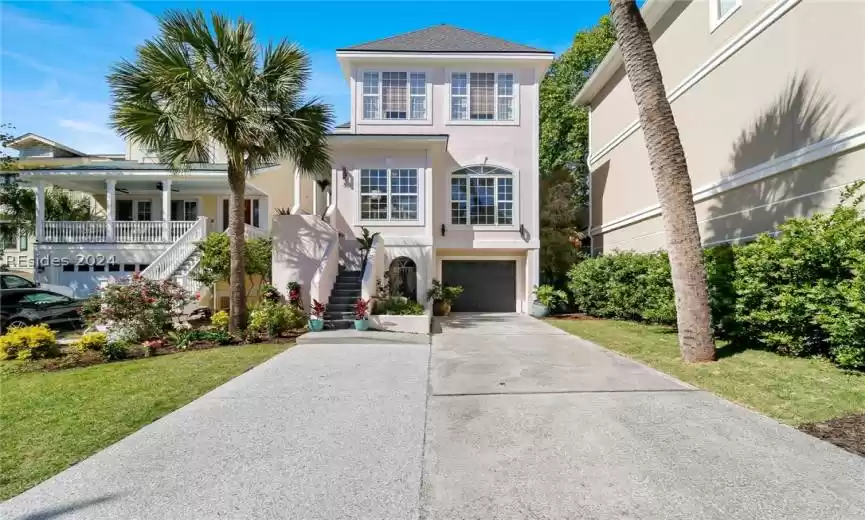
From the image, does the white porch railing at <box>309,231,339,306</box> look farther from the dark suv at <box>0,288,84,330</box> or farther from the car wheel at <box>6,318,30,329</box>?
the car wheel at <box>6,318,30,329</box>

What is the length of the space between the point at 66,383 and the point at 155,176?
499 inches

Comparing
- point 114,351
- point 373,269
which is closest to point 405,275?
point 373,269

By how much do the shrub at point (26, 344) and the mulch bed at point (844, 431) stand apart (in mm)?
12284

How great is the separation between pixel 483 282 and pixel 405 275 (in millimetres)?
3796

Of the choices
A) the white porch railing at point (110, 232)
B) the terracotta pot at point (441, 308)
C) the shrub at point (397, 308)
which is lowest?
the terracotta pot at point (441, 308)

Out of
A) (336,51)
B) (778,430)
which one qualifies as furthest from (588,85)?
(778,430)

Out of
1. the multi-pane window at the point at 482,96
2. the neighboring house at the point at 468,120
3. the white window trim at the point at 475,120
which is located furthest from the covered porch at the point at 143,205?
the multi-pane window at the point at 482,96

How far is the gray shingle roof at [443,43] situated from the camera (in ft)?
→ 56.3

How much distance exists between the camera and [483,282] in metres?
18.5

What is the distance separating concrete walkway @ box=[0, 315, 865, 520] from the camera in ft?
10.6

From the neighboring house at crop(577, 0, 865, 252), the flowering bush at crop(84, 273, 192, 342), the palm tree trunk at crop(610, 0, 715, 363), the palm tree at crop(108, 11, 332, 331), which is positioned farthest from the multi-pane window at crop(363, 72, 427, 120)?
the palm tree trunk at crop(610, 0, 715, 363)

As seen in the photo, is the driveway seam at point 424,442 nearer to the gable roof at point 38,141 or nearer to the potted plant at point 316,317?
the potted plant at point 316,317

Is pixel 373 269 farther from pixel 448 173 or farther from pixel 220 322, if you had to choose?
pixel 448 173

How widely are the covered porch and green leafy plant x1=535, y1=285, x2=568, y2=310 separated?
34.7ft
